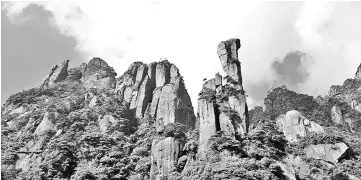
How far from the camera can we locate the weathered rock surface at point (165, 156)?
111ft

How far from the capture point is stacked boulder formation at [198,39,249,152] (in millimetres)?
35703

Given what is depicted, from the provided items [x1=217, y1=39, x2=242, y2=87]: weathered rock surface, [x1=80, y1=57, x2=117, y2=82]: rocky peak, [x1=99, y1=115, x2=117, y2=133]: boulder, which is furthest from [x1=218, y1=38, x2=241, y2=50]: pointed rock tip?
[x1=80, y1=57, x2=117, y2=82]: rocky peak

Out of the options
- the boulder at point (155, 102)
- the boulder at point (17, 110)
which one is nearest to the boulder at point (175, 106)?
the boulder at point (155, 102)

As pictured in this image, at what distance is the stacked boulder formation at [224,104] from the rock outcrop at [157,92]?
1156 cm

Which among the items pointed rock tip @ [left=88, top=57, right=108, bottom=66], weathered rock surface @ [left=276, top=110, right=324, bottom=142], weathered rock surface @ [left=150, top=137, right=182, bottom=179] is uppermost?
pointed rock tip @ [left=88, top=57, right=108, bottom=66]

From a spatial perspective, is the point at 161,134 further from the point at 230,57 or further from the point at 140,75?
the point at 140,75

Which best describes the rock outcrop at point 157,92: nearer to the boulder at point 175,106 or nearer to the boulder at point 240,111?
the boulder at point 175,106

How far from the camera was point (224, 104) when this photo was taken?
1534 inches

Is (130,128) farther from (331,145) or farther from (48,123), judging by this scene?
(331,145)

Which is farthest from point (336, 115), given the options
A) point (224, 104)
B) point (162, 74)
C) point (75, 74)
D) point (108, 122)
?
point (75, 74)

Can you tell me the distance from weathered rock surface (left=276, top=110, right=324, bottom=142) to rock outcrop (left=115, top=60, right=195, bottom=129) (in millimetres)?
13799

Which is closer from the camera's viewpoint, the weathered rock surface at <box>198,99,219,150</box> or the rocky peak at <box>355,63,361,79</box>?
the weathered rock surface at <box>198,99,219,150</box>

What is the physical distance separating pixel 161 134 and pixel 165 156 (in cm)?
346

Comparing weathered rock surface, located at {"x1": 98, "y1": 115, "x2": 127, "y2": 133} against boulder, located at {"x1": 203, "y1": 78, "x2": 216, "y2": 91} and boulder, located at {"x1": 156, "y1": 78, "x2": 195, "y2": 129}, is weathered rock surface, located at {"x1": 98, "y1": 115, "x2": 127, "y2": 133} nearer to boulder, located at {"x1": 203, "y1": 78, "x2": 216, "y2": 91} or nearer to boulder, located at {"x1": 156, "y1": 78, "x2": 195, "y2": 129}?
boulder, located at {"x1": 156, "y1": 78, "x2": 195, "y2": 129}
